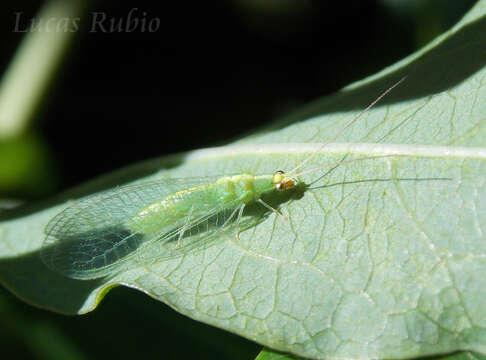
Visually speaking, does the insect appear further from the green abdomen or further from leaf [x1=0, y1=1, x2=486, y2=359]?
leaf [x1=0, y1=1, x2=486, y2=359]

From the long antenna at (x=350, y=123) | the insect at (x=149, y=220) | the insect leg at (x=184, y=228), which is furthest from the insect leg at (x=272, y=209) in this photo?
the insect leg at (x=184, y=228)

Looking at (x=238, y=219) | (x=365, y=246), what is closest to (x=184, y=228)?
(x=238, y=219)

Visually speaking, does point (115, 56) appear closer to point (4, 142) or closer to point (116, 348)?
point (4, 142)

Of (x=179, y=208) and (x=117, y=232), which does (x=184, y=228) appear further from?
(x=117, y=232)

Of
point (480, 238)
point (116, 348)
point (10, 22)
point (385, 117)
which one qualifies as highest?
point (10, 22)

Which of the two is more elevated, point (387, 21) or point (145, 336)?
point (387, 21)

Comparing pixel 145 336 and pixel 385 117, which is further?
pixel 145 336

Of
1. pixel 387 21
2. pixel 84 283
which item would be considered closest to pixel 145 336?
pixel 84 283
